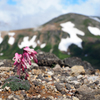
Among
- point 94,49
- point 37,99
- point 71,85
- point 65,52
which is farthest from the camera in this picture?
point 65,52

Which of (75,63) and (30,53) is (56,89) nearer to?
(30,53)

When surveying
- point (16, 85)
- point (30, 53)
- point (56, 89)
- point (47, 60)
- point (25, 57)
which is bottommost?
point (56, 89)

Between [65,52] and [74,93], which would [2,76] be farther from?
[65,52]

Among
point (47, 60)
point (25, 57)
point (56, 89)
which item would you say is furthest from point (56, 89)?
point (47, 60)

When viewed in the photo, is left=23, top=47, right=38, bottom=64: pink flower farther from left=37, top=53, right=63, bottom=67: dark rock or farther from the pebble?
left=37, top=53, right=63, bottom=67: dark rock

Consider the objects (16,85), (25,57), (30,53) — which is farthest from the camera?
(16,85)

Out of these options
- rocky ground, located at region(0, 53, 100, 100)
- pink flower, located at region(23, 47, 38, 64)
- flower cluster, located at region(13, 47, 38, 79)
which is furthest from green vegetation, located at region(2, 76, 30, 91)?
pink flower, located at region(23, 47, 38, 64)

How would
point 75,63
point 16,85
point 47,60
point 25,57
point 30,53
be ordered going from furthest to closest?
1. point 75,63
2. point 47,60
3. point 16,85
4. point 25,57
5. point 30,53

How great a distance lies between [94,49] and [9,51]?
109911mm

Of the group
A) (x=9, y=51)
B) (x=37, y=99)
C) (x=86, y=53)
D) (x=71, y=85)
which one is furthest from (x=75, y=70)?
(x=9, y=51)

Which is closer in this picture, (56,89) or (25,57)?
(25,57)

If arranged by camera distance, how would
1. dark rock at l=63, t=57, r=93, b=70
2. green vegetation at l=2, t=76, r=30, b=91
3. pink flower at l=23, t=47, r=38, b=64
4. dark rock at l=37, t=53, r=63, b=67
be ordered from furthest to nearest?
dark rock at l=63, t=57, r=93, b=70
dark rock at l=37, t=53, r=63, b=67
green vegetation at l=2, t=76, r=30, b=91
pink flower at l=23, t=47, r=38, b=64

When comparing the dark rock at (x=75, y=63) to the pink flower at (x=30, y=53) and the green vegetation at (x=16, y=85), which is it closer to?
the green vegetation at (x=16, y=85)

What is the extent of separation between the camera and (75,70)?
12359 mm
